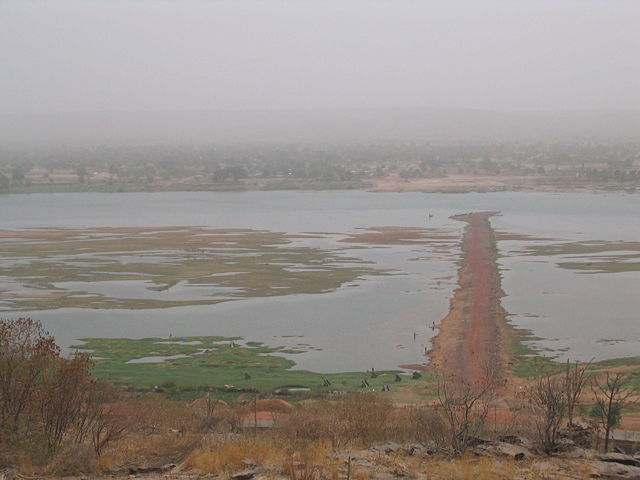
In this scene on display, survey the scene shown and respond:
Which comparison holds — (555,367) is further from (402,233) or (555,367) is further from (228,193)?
(228,193)

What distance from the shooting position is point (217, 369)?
17.5 m

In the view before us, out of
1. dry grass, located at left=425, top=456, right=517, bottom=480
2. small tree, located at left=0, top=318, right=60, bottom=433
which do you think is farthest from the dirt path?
small tree, located at left=0, top=318, right=60, bottom=433

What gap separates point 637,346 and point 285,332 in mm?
8857

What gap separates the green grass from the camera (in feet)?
52.9

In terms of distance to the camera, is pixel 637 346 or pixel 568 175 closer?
pixel 637 346

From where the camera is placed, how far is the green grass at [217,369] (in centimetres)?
1612

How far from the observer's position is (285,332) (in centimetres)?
2128

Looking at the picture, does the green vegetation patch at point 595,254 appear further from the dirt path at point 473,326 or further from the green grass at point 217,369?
the green grass at point 217,369

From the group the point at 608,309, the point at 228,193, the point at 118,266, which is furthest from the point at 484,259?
the point at 228,193

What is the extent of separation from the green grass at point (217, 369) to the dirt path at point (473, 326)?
4.05ft

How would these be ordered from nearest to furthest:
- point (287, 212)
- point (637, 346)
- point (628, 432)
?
point (628, 432)
point (637, 346)
point (287, 212)

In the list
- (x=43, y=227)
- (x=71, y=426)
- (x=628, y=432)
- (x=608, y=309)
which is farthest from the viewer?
(x=43, y=227)

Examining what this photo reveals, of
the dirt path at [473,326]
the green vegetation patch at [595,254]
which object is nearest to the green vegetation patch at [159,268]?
the dirt path at [473,326]

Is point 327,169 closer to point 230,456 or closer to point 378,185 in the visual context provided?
point 378,185
